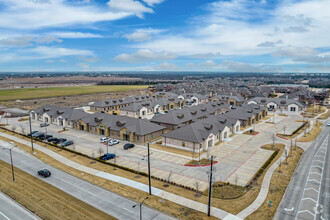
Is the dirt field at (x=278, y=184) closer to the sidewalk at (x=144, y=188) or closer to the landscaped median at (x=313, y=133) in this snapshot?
the sidewalk at (x=144, y=188)

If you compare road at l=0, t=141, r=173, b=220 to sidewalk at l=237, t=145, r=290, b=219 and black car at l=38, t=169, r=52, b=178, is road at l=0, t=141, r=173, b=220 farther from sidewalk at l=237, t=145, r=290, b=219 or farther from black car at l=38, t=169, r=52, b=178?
sidewalk at l=237, t=145, r=290, b=219

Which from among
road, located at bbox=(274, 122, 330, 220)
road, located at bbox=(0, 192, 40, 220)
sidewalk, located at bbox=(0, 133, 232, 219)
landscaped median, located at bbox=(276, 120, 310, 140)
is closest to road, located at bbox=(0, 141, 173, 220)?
sidewalk, located at bbox=(0, 133, 232, 219)

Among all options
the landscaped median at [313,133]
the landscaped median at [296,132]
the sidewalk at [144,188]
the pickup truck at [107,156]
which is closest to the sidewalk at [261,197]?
the sidewalk at [144,188]

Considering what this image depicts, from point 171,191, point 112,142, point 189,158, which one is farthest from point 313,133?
point 112,142

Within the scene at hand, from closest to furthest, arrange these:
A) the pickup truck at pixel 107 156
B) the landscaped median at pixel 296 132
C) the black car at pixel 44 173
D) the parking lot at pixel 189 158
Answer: the black car at pixel 44 173 → the parking lot at pixel 189 158 → the pickup truck at pixel 107 156 → the landscaped median at pixel 296 132

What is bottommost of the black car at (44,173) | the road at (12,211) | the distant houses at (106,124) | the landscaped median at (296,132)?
the road at (12,211)

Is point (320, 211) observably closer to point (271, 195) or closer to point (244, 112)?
point (271, 195)

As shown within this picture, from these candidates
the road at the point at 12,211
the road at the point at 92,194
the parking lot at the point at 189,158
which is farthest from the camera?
the parking lot at the point at 189,158
